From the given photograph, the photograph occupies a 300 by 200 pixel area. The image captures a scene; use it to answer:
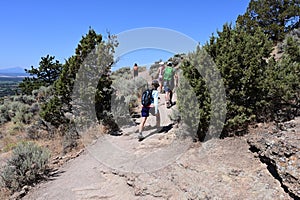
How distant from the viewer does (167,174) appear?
5355mm

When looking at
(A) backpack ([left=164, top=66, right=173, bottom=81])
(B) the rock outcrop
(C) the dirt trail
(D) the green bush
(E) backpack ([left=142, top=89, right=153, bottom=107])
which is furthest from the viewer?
(A) backpack ([left=164, top=66, right=173, bottom=81])

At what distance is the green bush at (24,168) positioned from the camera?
6160 millimetres

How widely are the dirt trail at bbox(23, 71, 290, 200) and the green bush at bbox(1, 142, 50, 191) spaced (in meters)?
0.42

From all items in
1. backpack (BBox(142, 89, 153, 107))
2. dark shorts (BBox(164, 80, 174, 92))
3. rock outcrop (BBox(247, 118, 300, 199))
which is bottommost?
rock outcrop (BBox(247, 118, 300, 199))

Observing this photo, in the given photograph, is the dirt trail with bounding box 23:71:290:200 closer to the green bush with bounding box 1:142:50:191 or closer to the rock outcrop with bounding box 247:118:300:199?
the rock outcrop with bounding box 247:118:300:199

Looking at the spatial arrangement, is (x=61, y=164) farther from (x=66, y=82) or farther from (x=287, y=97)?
(x=287, y=97)

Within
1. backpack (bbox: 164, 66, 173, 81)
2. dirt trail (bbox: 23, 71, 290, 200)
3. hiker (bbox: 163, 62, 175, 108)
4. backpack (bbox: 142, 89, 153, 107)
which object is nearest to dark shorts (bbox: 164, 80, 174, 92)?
hiker (bbox: 163, 62, 175, 108)

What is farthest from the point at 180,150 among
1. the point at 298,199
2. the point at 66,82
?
the point at 66,82

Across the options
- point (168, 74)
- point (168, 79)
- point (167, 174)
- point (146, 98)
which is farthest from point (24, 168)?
point (168, 74)

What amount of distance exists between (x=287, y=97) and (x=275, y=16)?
19.1m

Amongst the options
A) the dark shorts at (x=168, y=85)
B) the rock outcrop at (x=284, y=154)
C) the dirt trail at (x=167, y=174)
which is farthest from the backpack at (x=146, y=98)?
the rock outcrop at (x=284, y=154)

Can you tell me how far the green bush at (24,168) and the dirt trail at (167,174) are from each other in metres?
0.42

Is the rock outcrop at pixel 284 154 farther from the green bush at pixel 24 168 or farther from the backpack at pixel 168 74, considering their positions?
the backpack at pixel 168 74

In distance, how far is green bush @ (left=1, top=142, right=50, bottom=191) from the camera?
6.16 meters
